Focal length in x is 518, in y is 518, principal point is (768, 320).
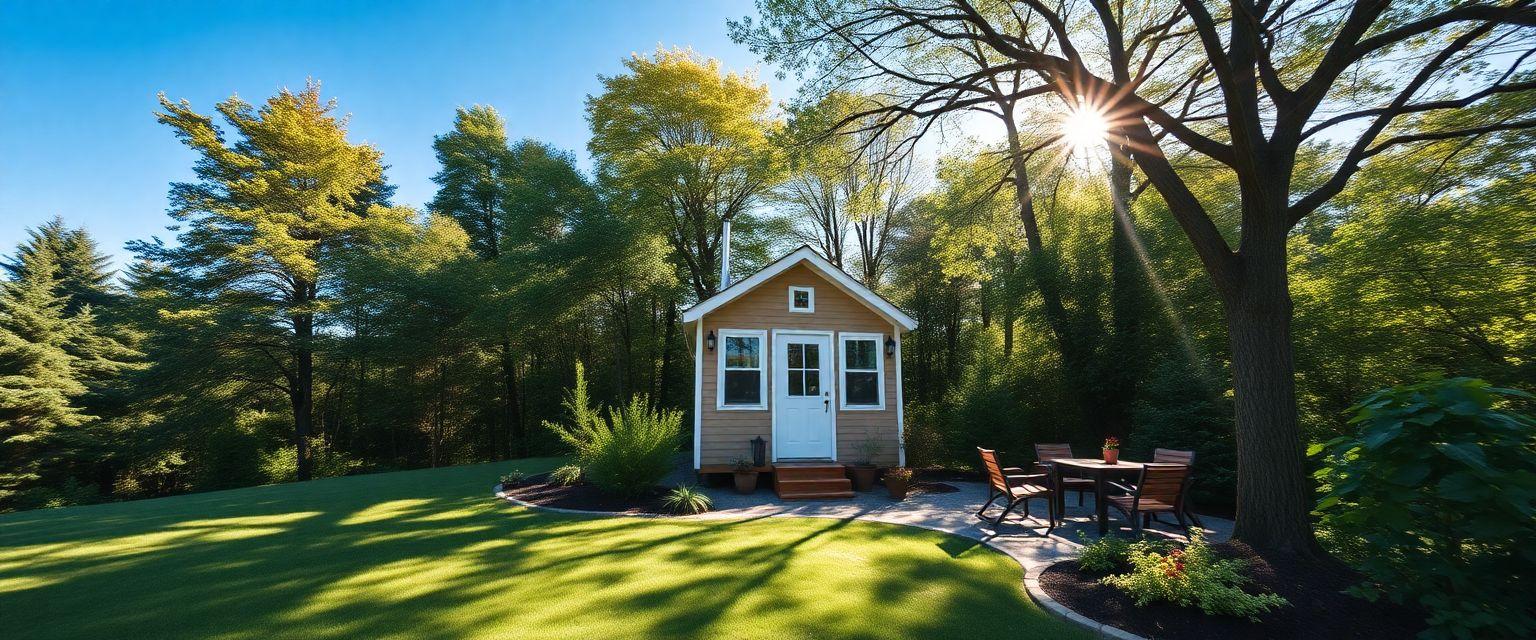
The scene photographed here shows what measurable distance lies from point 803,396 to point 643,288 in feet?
30.4

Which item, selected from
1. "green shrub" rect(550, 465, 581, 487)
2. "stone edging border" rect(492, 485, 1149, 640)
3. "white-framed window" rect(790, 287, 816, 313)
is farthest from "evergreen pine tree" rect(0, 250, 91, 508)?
"white-framed window" rect(790, 287, 816, 313)

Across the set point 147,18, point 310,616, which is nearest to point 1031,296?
point 310,616

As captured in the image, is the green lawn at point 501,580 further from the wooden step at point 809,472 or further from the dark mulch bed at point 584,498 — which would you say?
the wooden step at point 809,472

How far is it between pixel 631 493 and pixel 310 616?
437 cm

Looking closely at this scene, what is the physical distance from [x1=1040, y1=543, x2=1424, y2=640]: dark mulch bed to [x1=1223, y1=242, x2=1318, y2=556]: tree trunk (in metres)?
0.42

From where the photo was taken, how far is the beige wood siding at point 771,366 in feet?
30.5

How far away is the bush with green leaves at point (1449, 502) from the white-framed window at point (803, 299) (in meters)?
7.32

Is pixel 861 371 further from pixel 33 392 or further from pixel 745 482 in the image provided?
pixel 33 392

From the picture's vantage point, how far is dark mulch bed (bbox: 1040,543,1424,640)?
3.20 m

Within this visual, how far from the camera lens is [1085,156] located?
11.2 meters

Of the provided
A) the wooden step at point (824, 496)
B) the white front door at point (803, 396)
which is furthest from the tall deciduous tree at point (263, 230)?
the wooden step at point (824, 496)

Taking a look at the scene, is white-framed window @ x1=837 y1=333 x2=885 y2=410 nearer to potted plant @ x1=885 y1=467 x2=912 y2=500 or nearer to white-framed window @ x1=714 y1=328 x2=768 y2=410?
white-framed window @ x1=714 y1=328 x2=768 y2=410

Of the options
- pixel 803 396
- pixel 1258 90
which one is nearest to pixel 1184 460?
pixel 1258 90

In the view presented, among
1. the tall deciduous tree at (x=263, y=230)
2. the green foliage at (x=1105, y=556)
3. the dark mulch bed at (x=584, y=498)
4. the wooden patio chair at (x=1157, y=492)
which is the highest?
the tall deciduous tree at (x=263, y=230)
